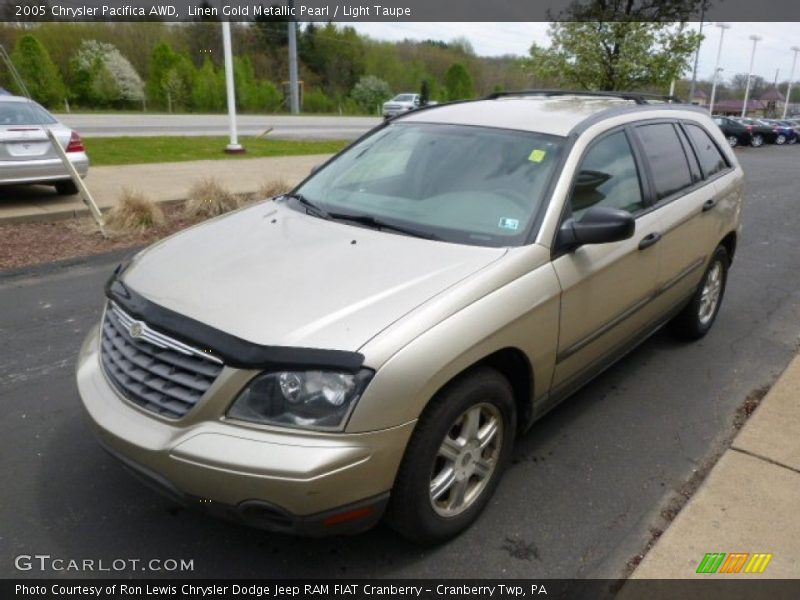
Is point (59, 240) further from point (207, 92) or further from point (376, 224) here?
point (207, 92)

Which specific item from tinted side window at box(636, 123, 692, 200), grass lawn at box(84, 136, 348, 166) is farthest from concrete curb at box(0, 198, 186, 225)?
tinted side window at box(636, 123, 692, 200)

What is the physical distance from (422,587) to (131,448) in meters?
1.20

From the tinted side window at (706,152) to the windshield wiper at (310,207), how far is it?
8.81 feet

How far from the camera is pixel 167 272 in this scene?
2699 mm

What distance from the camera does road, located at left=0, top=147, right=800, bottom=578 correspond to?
101 inches

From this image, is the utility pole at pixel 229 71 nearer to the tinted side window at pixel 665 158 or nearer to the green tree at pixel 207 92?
the tinted side window at pixel 665 158

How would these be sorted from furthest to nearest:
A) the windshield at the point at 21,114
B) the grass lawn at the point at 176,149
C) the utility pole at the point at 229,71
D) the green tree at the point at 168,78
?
the green tree at the point at 168,78 < the grass lawn at the point at 176,149 < the utility pole at the point at 229,71 < the windshield at the point at 21,114

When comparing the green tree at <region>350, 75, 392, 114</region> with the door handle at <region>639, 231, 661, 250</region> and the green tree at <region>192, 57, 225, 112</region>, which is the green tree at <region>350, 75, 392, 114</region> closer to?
the green tree at <region>192, 57, 225, 112</region>

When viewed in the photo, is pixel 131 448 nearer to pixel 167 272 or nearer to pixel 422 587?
pixel 167 272

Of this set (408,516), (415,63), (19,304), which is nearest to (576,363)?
(408,516)

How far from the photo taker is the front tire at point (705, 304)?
4617 millimetres

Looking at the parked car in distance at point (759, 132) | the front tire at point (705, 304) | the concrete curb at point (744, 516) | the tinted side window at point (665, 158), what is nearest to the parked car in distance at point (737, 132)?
the parked car in distance at point (759, 132)

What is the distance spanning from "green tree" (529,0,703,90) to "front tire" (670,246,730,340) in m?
14.1

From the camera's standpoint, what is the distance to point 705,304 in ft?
15.8
